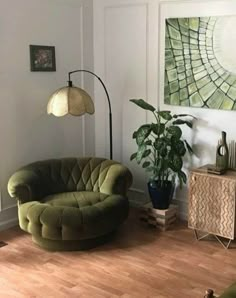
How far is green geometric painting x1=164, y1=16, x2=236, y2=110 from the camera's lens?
4.01 m

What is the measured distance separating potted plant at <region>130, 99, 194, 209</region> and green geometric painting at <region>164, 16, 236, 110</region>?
247 mm

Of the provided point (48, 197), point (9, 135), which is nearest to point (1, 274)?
point (48, 197)

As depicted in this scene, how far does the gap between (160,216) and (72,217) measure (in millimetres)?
1037

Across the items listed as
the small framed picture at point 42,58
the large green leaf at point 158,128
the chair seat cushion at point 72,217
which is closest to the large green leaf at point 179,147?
the large green leaf at point 158,128

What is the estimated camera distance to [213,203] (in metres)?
3.84

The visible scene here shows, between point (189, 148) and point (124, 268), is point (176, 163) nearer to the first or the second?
point (189, 148)

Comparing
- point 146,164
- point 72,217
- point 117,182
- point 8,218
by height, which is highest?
point 146,164

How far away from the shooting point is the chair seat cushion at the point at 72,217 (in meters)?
3.60

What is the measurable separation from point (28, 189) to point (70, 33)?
1.80 m

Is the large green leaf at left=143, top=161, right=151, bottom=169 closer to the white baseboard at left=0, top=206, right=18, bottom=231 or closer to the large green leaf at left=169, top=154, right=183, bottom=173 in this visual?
the large green leaf at left=169, top=154, right=183, bottom=173

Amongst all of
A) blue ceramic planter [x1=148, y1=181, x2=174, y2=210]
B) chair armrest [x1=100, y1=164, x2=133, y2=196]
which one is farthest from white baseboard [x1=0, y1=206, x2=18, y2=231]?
blue ceramic planter [x1=148, y1=181, x2=174, y2=210]

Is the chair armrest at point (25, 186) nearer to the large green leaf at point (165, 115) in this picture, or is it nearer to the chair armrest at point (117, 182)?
the chair armrest at point (117, 182)

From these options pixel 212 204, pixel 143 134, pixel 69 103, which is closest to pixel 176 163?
pixel 143 134

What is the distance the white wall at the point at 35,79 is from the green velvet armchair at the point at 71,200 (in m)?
0.32
